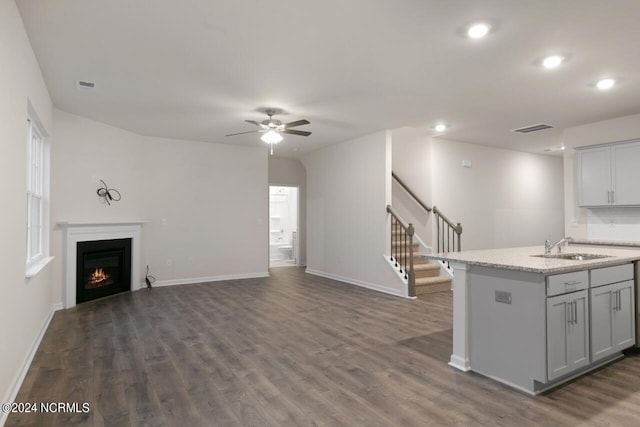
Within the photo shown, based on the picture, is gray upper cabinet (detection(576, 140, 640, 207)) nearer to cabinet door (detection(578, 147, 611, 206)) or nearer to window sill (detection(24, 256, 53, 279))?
cabinet door (detection(578, 147, 611, 206))

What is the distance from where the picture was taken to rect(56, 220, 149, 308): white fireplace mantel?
5188 millimetres

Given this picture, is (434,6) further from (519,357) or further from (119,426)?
(119,426)

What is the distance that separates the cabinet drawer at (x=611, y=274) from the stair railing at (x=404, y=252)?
2.82 m

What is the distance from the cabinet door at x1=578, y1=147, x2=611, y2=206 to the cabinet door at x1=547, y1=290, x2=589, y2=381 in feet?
10.7

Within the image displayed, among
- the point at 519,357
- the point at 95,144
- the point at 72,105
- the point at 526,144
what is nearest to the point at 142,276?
the point at 95,144

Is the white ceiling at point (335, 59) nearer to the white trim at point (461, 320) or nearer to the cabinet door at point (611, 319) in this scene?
the white trim at point (461, 320)

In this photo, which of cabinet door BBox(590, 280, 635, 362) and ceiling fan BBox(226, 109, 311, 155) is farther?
ceiling fan BBox(226, 109, 311, 155)

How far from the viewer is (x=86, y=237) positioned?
5.46 meters

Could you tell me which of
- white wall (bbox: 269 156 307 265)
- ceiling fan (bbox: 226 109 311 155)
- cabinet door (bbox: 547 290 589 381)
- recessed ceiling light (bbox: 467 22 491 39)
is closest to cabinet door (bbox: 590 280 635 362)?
cabinet door (bbox: 547 290 589 381)

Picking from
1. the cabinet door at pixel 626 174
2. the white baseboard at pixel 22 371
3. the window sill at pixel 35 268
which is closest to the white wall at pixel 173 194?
the window sill at pixel 35 268

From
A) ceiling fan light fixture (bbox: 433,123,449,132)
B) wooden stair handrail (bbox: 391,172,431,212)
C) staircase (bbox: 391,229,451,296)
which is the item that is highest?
ceiling fan light fixture (bbox: 433,123,449,132)

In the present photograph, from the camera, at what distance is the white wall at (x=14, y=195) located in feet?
7.80

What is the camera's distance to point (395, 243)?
21.3ft

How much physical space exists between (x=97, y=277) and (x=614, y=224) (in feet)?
26.7
